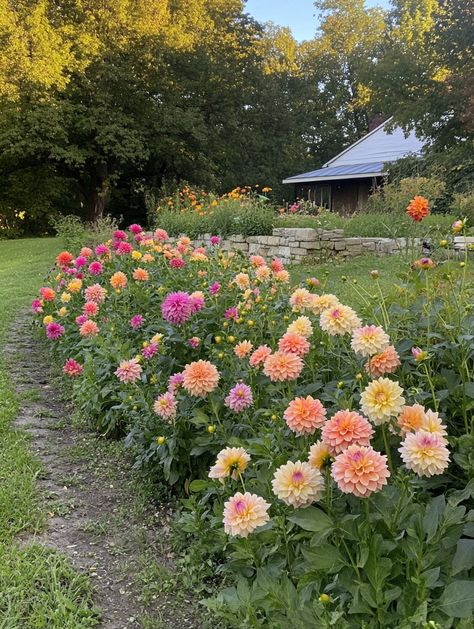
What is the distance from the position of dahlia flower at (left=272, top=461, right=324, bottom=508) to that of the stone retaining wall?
6.72 meters

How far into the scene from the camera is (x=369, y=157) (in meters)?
19.7

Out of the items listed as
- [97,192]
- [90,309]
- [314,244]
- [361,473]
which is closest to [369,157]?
[97,192]

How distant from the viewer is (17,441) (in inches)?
107

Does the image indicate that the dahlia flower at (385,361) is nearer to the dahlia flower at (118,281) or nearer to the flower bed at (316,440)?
the flower bed at (316,440)

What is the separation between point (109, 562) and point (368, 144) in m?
21.1

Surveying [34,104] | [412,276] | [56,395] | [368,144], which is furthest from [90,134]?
[412,276]

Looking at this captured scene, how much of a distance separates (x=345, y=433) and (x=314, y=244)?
22.4 ft

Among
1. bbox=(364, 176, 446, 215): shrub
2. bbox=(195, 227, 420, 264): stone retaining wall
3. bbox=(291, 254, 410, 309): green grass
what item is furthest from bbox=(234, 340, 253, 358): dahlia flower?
bbox=(364, 176, 446, 215): shrub

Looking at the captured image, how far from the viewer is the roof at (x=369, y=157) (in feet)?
57.0

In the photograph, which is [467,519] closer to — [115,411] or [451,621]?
[451,621]

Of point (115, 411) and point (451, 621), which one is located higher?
point (451, 621)

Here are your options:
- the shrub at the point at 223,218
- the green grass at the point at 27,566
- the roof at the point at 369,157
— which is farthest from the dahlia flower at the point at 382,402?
the roof at the point at 369,157

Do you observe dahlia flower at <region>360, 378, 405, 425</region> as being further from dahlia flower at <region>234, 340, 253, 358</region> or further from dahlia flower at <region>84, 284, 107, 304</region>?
dahlia flower at <region>84, 284, 107, 304</region>

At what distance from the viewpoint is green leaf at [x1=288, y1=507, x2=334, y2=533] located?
3.95 feet
